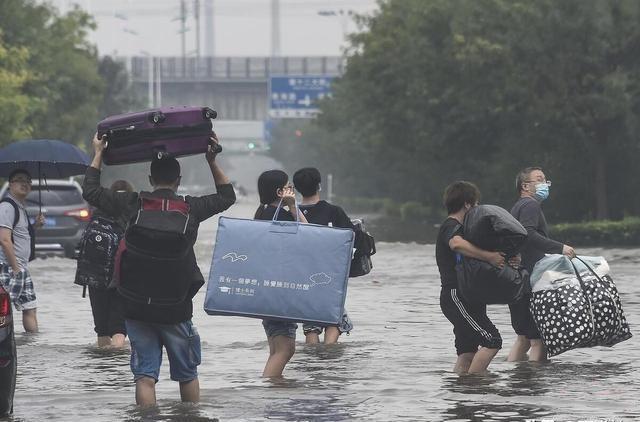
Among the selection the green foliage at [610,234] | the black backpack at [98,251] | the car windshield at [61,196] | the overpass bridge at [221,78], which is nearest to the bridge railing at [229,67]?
the overpass bridge at [221,78]

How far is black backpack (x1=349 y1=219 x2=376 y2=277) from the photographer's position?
14.2 m

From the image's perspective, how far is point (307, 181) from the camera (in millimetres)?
13602

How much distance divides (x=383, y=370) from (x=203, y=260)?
20.7 metres

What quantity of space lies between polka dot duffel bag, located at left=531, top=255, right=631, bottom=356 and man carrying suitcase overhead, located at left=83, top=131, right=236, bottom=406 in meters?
3.73

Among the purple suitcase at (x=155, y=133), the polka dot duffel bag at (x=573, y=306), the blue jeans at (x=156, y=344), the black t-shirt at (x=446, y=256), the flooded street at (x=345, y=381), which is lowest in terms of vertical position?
the flooded street at (x=345, y=381)

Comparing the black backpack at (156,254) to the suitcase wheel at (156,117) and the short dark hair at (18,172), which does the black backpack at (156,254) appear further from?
the short dark hair at (18,172)

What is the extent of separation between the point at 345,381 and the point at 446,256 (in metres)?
1.33

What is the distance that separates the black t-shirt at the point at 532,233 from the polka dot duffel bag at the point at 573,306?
11 cm

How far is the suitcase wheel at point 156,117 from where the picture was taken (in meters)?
10.1

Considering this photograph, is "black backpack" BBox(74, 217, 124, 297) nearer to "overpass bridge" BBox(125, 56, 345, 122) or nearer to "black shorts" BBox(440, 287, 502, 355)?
"black shorts" BBox(440, 287, 502, 355)

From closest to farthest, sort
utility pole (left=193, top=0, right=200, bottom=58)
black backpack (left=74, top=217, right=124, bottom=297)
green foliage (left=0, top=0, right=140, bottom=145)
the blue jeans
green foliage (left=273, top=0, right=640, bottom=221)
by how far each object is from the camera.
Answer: the blue jeans → black backpack (left=74, top=217, right=124, bottom=297) → green foliage (left=273, top=0, right=640, bottom=221) → green foliage (left=0, top=0, right=140, bottom=145) → utility pole (left=193, top=0, right=200, bottom=58)

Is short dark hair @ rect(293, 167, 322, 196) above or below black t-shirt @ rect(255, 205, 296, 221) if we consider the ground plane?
above

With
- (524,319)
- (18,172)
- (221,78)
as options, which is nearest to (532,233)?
(524,319)

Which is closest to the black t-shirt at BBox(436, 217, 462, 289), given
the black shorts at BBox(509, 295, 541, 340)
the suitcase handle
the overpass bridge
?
the suitcase handle
